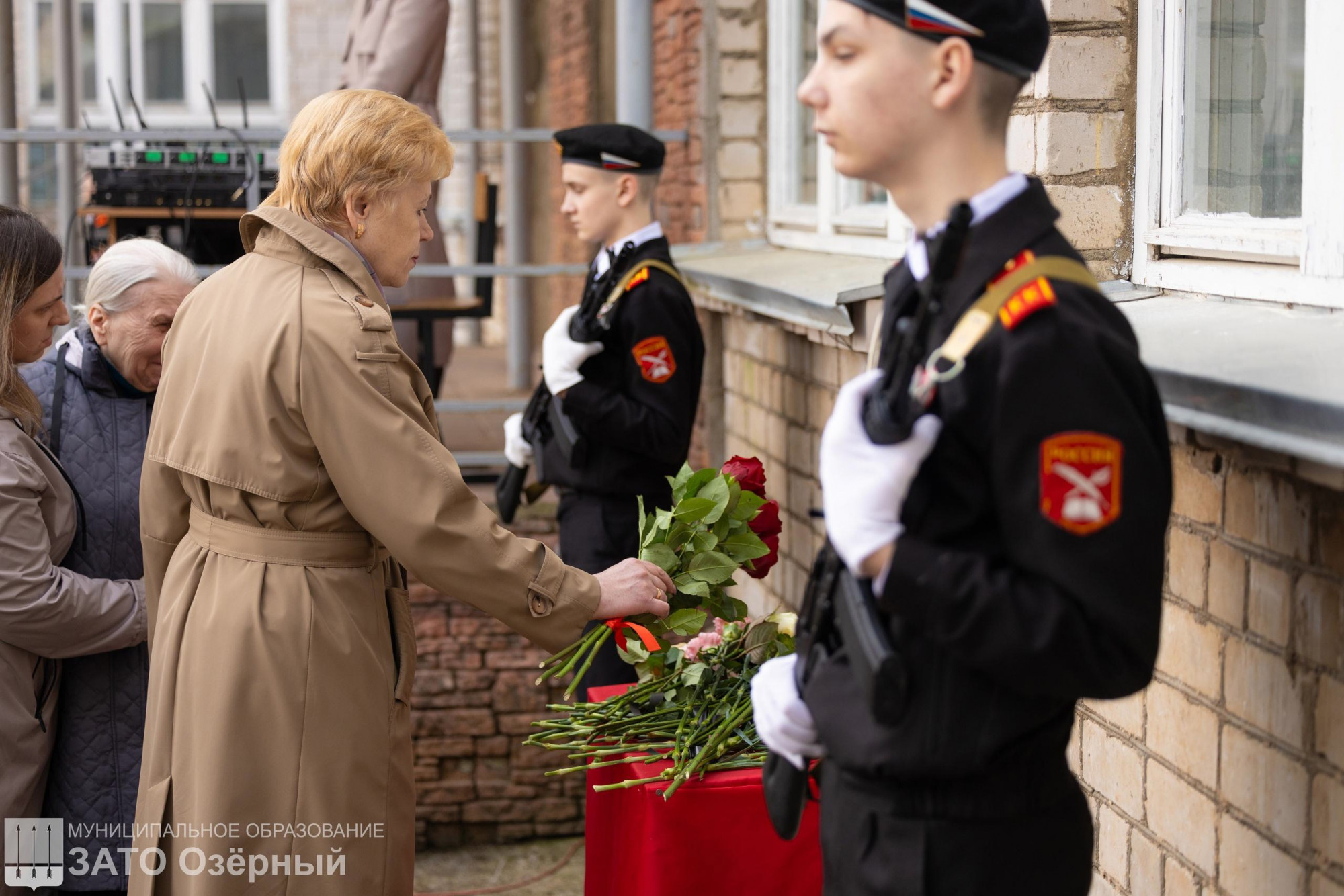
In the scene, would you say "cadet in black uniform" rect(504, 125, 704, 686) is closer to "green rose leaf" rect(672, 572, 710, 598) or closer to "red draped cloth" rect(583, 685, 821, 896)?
"green rose leaf" rect(672, 572, 710, 598)

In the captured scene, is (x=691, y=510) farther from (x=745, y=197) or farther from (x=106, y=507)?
(x=745, y=197)

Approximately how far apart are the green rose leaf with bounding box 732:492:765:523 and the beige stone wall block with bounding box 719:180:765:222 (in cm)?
275

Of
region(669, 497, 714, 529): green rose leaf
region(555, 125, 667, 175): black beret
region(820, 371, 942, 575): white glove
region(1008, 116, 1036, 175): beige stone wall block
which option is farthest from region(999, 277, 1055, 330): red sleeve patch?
region(555, 125, 667, 175): black beret

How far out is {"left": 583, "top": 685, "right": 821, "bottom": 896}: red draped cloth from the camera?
2.26 meters

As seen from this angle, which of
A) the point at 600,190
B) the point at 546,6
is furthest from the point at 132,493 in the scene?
the point at 546,6

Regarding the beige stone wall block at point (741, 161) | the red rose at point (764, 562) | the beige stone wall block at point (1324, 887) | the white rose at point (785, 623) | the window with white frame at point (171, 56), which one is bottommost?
the beige stone wall block at point (1324, 887)

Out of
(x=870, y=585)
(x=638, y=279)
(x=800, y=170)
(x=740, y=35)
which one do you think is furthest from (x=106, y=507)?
(x=740, y=35)

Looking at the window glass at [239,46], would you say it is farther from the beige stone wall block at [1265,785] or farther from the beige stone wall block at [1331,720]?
the beige stone wall block at [1331,720]

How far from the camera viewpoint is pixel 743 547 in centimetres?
252

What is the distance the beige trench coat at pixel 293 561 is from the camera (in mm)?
2123

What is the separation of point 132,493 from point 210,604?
0.58 metres

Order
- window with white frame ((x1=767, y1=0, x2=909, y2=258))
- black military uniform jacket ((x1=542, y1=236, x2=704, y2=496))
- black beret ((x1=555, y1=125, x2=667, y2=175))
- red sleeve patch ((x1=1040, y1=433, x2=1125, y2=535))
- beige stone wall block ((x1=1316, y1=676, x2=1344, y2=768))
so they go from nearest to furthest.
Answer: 1. red sleeve patch ((x1=1040, y1=433, x2=1125, y2=535))
2. beige stone wall block ((x1=1316, y1=676, x2=1344, y2=768))
3. black military uniform jacket ((x1=542, y1=236, x2=704, y2=496))
4. black beret ((x1=555, y1=125, x2=667, y2=175))
5. window with white frame ((x1=767, y1=0, x2=909, y2=258))

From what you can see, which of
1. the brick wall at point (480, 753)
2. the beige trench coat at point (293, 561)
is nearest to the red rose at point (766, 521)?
the beige trench coat at point (293, 561)

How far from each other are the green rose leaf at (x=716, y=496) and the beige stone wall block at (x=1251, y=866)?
0.97m
